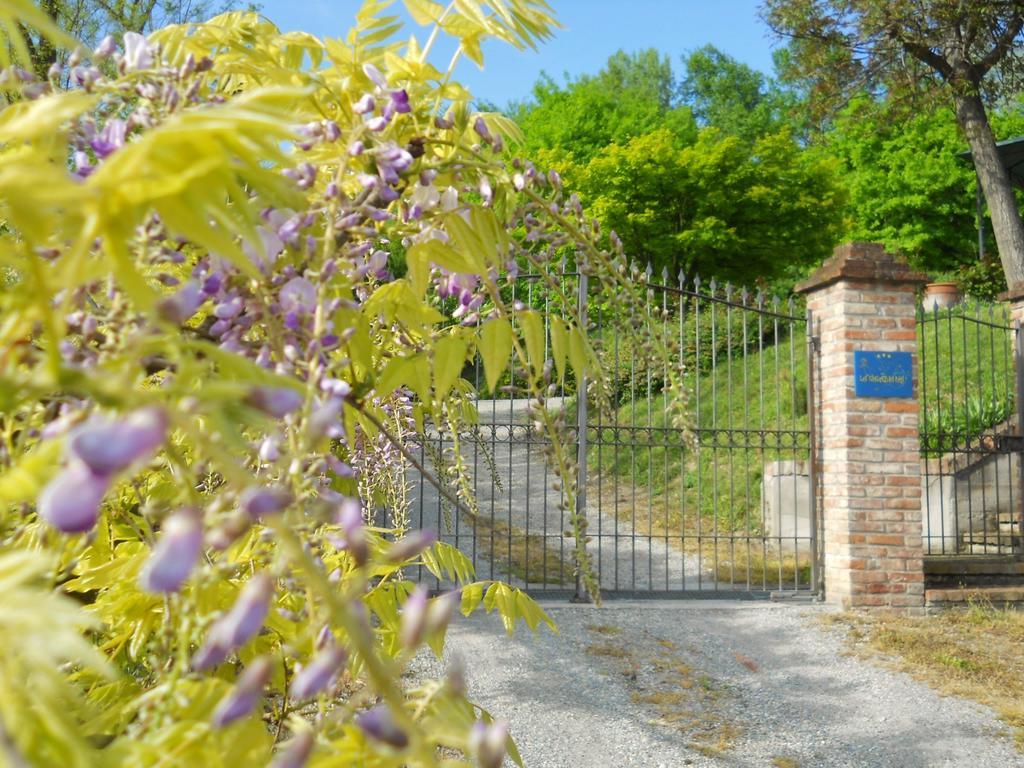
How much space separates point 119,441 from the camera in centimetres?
37

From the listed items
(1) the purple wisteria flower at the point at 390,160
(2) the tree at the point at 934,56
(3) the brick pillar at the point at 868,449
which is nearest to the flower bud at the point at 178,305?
(1) the purple wisteria flower at the point at 390,160

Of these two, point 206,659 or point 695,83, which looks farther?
point 695,83

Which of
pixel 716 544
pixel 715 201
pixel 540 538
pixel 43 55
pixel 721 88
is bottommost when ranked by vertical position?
Result: pixel 540 538

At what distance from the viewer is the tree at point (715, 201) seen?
21.5m

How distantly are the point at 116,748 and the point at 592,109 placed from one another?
26569 millimetres

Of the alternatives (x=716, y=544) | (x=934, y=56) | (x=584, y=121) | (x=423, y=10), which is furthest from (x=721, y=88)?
(x=423, y=10)

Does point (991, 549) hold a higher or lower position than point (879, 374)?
lower

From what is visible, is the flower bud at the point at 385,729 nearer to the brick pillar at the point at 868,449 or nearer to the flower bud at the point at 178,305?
the flower bud at the point at 178,305

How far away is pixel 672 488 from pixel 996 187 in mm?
8518

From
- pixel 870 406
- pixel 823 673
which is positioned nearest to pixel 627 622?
pixel 823 673

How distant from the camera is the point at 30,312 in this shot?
463 millimetres

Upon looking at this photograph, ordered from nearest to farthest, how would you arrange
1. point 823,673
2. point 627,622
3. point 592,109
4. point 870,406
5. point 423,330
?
point 423,330 < point 823,673 < point 627,622 < point 870,406 < point 592,109

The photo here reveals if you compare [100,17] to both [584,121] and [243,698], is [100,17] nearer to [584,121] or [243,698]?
[243,698]

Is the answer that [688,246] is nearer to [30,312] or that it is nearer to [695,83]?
[695,83]
